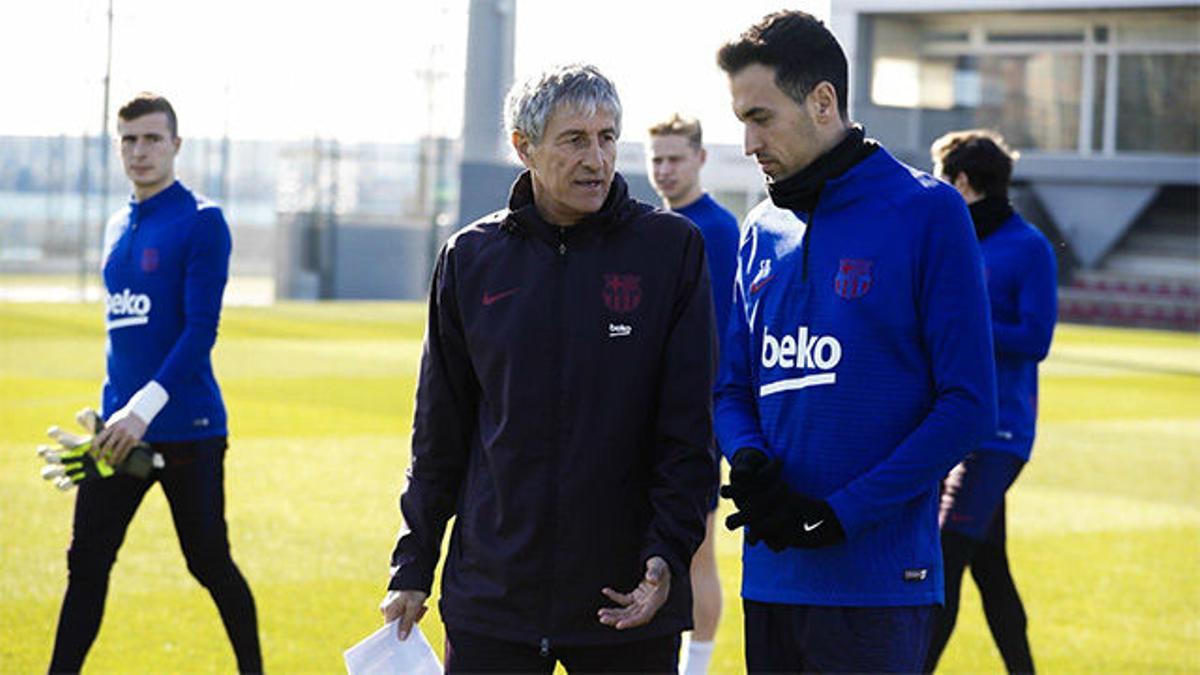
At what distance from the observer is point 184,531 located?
6750mm

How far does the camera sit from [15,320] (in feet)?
104

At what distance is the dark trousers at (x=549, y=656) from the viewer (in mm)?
3846

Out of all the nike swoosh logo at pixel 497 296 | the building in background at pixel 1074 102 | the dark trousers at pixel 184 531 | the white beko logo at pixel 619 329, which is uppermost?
the building in background at pixel 1074 102

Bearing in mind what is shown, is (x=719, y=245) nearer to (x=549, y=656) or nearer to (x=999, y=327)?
(x=999, y=327)

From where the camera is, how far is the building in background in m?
51.8

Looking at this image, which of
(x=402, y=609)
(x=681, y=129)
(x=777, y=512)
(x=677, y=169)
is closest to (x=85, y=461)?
(x=677, y=169)

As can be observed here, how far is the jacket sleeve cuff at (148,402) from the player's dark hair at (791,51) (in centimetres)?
310

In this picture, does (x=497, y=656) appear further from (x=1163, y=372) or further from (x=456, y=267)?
(x=1163, y=372)

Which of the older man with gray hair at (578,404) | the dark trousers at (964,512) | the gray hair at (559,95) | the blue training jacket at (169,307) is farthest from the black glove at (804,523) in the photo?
the blue training jacket at (169,307)

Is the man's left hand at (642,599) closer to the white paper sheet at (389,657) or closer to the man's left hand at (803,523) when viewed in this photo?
the man's left hand at (803,523)

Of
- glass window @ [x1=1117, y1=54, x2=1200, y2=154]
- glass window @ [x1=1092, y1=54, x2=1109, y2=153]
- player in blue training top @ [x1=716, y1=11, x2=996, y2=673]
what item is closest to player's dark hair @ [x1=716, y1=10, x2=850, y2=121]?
player in blue training top @ [x1=716, y1=11, x2=996, y2=673]

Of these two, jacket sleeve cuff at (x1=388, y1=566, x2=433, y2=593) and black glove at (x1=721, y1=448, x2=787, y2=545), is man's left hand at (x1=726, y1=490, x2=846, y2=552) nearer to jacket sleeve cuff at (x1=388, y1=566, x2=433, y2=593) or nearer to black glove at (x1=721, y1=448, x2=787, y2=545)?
black glove at (x1=721, y1=448, x2=787, y2=545)

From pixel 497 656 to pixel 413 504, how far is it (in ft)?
1.22

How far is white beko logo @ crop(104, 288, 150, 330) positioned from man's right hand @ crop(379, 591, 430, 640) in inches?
116
